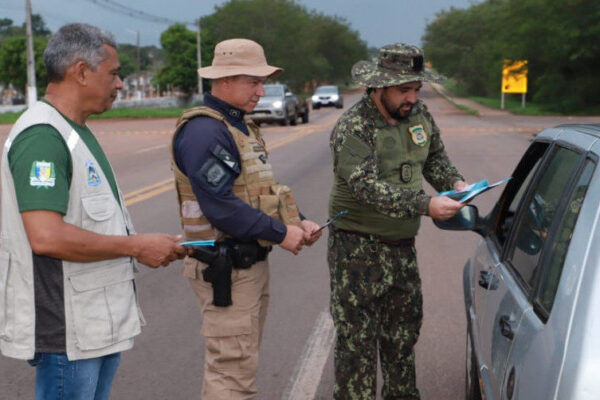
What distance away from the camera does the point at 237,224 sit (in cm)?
313

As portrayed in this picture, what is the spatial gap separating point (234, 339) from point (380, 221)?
37.6 inches

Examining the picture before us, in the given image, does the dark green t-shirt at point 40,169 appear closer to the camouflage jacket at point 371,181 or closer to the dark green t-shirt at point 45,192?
Answer: the dark green t-shirt at point 45,192

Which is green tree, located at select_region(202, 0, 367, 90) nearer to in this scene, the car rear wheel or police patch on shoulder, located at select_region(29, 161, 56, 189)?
the car rear wheel

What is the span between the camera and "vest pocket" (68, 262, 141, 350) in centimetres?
254

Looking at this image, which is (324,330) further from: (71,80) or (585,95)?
(585,95)

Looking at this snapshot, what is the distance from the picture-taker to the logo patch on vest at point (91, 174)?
256 centimetres

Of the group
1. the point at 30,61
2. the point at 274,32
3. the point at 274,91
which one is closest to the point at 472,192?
the point at 274,91

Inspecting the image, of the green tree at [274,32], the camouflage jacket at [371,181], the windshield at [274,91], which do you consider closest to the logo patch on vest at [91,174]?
the camouflage jacket at [371,181]

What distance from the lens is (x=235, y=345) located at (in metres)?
3.28

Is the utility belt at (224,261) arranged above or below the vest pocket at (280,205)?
below

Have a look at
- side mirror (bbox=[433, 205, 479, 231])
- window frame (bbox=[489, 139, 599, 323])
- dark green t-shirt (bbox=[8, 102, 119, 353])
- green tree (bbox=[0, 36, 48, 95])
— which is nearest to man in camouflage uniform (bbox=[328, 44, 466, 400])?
side mirror (bbox=[433, 205, 479, 231])

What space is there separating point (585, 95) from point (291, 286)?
134 ft

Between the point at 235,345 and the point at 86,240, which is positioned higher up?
the point at 86,240

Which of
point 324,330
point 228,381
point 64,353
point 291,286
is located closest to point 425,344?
point 324,330
